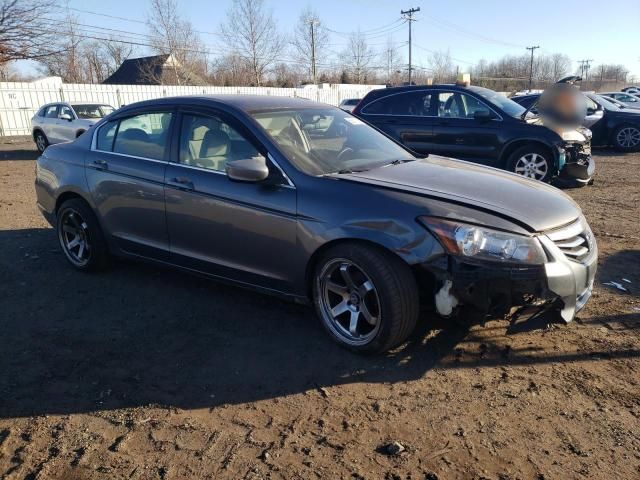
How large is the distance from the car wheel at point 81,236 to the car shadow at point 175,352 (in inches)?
12.2

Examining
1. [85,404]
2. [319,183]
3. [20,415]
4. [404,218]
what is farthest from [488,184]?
[20,415]

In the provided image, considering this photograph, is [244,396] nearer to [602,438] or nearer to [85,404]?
[85,404]

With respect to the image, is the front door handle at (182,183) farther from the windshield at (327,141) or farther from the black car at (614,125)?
the black car at (614,125)

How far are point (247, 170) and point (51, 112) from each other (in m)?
14.3

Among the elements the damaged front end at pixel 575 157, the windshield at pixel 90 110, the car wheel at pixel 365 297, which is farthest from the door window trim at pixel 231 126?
the windshield at pixel 90 110

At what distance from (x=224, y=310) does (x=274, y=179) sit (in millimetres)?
1243

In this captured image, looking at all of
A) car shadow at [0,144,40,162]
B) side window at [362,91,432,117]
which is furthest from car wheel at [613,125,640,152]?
car shadow at [0,144,40,162]

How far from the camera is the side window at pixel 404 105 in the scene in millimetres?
9200

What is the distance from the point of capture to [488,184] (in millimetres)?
3678

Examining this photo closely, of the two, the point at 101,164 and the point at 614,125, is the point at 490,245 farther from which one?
the point at 614,125

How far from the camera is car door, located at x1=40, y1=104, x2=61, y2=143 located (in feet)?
49.8

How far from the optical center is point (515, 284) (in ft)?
9.81

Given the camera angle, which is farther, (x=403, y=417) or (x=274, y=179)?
(x=274, y=179)

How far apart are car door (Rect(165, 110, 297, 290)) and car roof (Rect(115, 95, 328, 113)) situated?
0.12 meters
